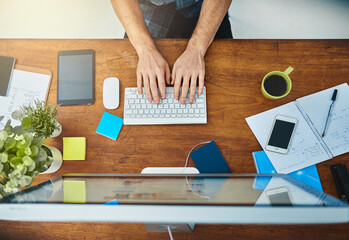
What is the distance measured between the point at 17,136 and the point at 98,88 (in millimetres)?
381

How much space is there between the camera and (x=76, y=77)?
0.92 m

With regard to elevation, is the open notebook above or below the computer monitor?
above

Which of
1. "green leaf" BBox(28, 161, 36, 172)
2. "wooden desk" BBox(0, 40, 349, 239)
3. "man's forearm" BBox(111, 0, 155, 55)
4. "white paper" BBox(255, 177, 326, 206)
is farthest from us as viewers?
"man's forearm" BBox(111, 0, 155, 55)

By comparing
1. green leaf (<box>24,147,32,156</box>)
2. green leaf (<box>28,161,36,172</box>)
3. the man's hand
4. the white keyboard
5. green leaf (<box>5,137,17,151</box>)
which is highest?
the man's hand

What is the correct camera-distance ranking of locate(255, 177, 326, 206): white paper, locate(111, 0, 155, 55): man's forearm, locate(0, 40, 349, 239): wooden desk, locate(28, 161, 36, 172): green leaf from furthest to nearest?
locate(111, 0, 155, 55): man's forearm → locate(0, 40, 349, 239): wooden desk → locate(28, 161, 36, 172): green leaf → locate(255, 177, 326, 206): white paper

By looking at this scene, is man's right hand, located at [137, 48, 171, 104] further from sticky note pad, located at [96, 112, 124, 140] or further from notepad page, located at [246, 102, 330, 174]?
notepad page, located at [246, 102, 330, 174]

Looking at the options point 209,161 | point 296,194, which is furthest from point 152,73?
point 296,194

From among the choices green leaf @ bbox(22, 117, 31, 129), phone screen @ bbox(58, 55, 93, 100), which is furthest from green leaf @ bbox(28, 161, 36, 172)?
phone screen @ bbox(58, 55, 93, 100)

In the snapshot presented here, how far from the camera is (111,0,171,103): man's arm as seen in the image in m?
0.88

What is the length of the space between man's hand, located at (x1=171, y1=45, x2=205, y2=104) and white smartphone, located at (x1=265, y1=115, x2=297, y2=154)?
31cm

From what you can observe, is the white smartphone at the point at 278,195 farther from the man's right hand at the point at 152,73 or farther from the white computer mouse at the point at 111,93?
the white computer mouse at the point at 111,93

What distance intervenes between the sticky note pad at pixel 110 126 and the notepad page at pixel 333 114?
0.70 meters

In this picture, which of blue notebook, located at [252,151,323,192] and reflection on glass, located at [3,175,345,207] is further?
blue notebook, located at [252,151,323,192]

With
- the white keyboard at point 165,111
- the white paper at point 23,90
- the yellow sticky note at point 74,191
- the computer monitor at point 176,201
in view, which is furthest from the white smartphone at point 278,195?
the white paper at point 23,90
